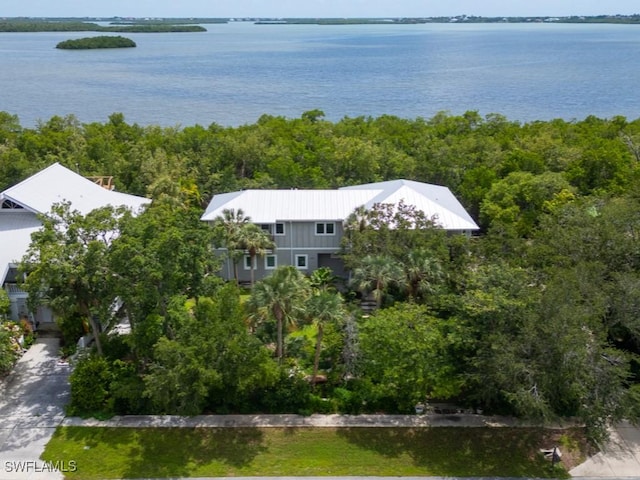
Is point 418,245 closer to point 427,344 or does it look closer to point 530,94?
point 427,344

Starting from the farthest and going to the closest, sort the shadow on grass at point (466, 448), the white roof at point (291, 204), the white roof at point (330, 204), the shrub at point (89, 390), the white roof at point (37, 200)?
the white roof at point (291, 204), the white roof at point (330, 204), the white roof at point (37, 200), the shrub at point (89, 390), the shadow on grass at point (466, 448)

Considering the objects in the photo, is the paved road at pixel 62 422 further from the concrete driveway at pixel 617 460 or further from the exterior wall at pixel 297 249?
the exterior wall at pixel 297 249

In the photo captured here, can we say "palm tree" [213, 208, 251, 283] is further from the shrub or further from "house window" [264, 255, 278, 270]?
the shrub

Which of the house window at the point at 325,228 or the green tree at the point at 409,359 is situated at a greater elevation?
the house window at the point at 325,228

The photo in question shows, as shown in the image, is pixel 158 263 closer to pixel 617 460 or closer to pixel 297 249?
pixel 297 249

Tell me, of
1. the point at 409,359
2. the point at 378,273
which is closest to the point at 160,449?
the point at 409,359

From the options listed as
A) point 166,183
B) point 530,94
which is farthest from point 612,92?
point 166,183

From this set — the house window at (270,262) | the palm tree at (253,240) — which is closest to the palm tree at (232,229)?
the palm tree at (253,240)

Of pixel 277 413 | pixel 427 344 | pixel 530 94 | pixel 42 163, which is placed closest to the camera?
pixel 427 344
